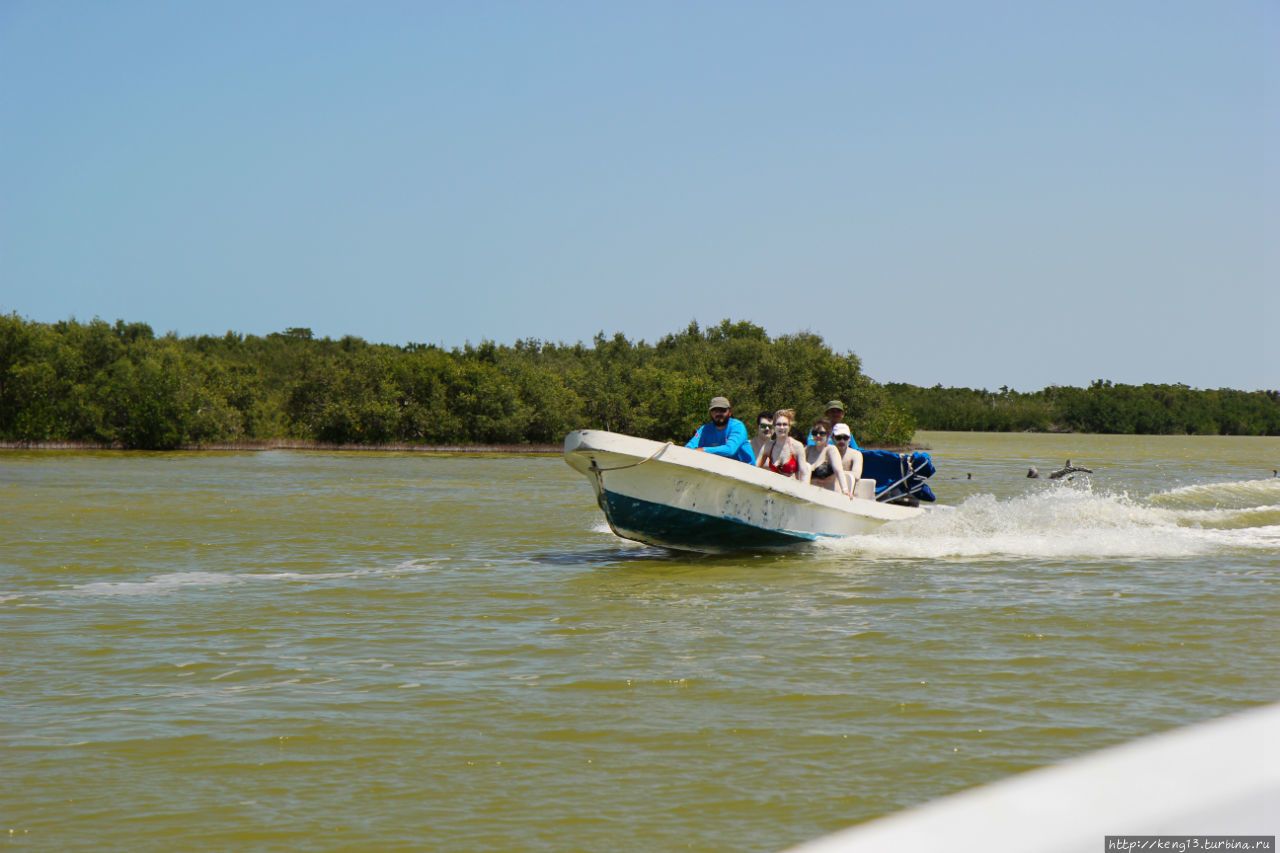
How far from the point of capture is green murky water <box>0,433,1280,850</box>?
5230 mm

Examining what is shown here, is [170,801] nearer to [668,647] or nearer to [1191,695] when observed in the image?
[668,647]

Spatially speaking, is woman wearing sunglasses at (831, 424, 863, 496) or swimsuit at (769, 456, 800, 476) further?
woman wearing sunglasses at (831, 424, 863, 496)

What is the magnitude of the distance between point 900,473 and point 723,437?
3279 millimetres

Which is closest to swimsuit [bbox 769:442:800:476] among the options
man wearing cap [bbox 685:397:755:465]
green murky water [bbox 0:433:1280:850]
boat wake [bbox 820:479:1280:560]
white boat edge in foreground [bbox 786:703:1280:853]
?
man wearing cap [bbox 685:397:755:465]

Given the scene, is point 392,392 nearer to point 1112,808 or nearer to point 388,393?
point 388,393

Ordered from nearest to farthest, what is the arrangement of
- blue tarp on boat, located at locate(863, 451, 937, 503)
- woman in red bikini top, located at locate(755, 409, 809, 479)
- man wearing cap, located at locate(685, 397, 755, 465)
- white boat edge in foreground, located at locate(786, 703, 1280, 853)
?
white boat edge in foreground, located at locate(786, 703, 1280, 853)
man wearing cap, located at locate(685, 397, 755, 465)
woman in red bikini top, located at locate(755, 409, 809, 479)
blue tarp on boat, located at locate(863, 451, 937, 503)

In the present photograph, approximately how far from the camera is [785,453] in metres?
14.1

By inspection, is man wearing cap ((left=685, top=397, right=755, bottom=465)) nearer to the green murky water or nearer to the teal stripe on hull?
the teal stripe on hull

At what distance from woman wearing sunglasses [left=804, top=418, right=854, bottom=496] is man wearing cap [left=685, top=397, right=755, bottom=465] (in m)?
1.02

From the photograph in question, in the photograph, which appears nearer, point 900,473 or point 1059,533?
point 900,473

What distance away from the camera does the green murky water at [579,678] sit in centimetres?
523

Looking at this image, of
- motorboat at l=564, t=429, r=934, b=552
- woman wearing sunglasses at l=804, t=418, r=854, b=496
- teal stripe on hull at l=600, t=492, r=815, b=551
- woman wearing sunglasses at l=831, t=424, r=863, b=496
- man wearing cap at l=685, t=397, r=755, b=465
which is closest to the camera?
motorboat at l=564, t=429, r=934, b=552

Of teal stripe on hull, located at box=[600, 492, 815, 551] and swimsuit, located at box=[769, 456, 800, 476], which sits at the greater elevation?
→ swimsuit, located at box=[769, 456, 800, 476]

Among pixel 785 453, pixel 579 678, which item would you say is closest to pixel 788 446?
pixel 785 453
